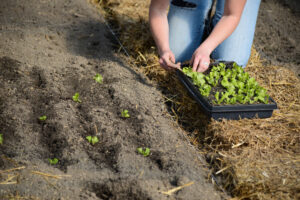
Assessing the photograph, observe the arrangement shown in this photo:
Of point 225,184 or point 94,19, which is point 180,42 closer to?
point 94,19

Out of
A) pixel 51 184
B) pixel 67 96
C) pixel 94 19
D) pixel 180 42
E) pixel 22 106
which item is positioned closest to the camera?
pixel 51 184

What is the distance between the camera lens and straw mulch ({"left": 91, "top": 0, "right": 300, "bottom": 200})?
1.76 m

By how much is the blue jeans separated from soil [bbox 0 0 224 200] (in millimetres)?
488

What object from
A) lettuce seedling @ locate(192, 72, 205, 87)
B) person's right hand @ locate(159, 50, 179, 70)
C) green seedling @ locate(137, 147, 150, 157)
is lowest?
green seedling @ locate(137, 147, 150, 157)

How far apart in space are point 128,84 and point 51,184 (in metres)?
1.07

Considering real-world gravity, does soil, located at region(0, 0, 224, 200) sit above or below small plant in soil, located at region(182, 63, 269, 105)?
below

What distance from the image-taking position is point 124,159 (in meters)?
1.91

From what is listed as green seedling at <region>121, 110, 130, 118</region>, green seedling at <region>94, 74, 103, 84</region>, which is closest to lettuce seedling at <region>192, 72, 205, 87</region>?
green seedling at <region>121, 110, 130, 118</region>

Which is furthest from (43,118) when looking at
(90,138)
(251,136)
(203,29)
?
(203,29)

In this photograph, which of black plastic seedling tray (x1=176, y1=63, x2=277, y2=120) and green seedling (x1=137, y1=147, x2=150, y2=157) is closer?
green seedling (x1=137, y1=147, x2=150, y2=157)

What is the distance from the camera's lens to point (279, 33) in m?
3.65

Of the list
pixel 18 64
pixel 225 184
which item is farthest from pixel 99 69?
pixel 225 184

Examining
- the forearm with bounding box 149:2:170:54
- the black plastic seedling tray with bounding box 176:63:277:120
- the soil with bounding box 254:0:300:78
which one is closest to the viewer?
the black plastic seedling tray with bounding box 176:63:277:120

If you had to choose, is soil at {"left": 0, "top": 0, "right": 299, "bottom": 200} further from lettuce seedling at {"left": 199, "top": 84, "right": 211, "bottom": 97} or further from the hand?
the hand
